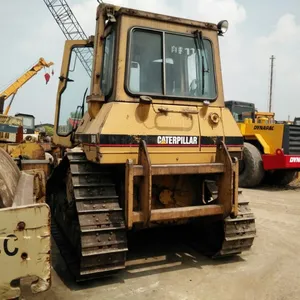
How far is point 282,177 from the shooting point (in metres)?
10.9

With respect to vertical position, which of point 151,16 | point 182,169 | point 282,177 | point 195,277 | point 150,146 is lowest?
point 195,277

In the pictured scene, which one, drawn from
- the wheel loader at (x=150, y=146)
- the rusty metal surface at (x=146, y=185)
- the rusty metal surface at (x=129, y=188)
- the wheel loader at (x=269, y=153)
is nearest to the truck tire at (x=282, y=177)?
the wheel loader at (x=269, y=153)

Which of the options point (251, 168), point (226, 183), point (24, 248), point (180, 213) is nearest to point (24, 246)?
point (24, 248)

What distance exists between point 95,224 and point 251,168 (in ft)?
24.2

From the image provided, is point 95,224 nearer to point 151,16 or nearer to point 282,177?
point 151,16

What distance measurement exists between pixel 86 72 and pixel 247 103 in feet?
31.0

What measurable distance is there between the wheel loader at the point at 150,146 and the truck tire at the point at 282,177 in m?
6.96

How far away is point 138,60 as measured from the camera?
4020 mm

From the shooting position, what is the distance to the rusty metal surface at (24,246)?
2.19 meters

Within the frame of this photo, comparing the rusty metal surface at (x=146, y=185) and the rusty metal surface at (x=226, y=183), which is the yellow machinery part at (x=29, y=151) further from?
the rusty metal surface at (x=226, y=183)

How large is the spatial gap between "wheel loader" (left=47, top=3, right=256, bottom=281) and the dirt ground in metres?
0.16

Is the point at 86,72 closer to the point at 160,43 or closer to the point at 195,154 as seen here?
the point at 160,43

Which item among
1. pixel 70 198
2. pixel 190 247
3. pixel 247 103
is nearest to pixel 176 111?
pixel 70 198

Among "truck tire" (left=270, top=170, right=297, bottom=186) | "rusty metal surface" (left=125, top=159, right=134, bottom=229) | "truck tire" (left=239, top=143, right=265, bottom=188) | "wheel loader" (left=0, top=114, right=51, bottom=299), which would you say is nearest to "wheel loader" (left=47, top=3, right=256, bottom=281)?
"rusty metal surface" (left=125, top=159, right=134, bottom=229)
